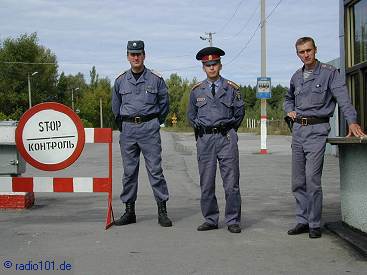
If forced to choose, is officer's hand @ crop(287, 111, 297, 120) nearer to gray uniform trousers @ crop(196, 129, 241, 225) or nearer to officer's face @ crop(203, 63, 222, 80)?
gray uniform trousers @ crop(196, 129, 241, 225)

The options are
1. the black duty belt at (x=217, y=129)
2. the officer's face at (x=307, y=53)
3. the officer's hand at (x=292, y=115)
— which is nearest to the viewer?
the officer's face at (x=307, y=53)

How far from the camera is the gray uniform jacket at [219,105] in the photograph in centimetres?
659

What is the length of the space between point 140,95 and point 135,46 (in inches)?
22.8

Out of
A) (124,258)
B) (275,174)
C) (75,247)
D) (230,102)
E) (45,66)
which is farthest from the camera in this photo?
(45,66)

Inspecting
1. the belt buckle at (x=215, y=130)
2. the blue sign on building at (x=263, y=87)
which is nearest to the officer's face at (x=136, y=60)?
the belt buckle at (x=215, y=130)

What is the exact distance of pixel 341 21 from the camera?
709cm

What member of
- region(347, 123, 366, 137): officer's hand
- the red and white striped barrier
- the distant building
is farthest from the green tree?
region(347, 123, 366, 137): officer's hand

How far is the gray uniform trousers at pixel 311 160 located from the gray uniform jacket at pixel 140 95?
1.69 m

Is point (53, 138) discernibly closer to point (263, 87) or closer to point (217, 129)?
point (217, 129)

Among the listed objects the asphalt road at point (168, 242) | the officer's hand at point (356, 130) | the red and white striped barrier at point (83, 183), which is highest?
the officer's hand at point (356, 130)

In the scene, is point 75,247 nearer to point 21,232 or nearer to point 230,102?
point 21,232

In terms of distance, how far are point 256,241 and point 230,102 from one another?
5.22ft

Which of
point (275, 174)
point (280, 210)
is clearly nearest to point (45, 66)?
point (275, 174)

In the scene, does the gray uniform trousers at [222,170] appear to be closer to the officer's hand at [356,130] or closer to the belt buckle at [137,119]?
the belt buckle at [137,119]
